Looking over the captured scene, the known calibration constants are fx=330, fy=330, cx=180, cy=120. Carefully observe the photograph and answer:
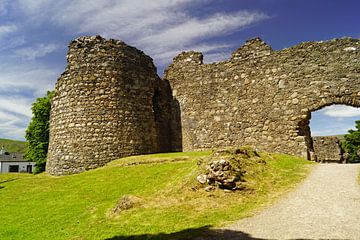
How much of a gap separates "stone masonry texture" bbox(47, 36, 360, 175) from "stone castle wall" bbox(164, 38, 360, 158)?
55 mm

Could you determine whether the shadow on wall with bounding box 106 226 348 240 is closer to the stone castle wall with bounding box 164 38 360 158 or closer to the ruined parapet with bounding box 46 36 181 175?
the stone castle wall with bounding box 164 38 360 158

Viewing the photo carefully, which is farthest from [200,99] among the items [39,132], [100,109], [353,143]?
[353,143]

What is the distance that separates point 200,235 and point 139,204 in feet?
11.6

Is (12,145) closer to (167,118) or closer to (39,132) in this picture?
(39,132)

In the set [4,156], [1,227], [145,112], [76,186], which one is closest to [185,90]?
[145,112]

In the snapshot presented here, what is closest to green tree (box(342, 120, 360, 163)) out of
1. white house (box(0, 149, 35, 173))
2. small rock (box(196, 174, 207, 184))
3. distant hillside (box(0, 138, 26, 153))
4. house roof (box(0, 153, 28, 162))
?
small rock (box(196, 174, 207, 184))

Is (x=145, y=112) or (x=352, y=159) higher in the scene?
(x=145, y=112)

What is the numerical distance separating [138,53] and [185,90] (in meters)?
4.29

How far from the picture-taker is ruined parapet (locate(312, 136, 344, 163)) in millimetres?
28656

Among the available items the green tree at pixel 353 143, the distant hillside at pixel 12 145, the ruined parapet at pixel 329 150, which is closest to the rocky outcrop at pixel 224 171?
the ruined parapet at pixel 329 150

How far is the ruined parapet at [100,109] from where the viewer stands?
68.2 ft

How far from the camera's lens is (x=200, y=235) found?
7.88 metres

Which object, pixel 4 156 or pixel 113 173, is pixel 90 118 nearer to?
pixel 113 173

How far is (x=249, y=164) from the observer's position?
13.4 m
